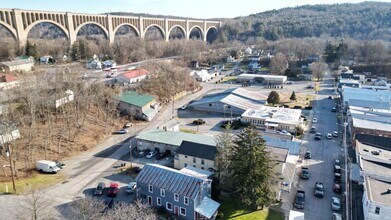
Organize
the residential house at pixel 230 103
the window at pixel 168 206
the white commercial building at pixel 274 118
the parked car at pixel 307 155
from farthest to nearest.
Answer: the residential house at pixel 230 103, the white commercial building at pixel 274 118, the parked car at pixel 307 155, the window at pixel 168 206

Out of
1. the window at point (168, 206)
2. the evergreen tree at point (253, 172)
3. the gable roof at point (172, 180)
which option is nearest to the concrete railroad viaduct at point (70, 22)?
the gable roof at point (172, 180)

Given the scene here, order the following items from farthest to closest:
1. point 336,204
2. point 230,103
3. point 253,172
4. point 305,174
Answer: point 230,103
point 305,174
point 336,204
point 253,172

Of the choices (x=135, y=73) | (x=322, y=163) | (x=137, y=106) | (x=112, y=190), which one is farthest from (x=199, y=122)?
(x=135, y=73)

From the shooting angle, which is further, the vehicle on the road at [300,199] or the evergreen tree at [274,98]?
the evergreen tree at [274,98]

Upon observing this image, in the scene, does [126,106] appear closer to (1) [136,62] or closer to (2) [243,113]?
(2) [243,113]

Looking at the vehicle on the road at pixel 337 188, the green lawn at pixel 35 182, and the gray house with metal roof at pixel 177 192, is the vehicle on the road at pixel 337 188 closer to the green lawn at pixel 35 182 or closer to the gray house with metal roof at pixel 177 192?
the gray house with metal roof at pixel 177 192

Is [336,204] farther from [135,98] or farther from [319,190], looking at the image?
[135,98]

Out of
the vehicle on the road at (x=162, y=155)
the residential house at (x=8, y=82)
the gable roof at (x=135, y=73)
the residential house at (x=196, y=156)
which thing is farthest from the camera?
the gable roof at (x=135, y=73)
